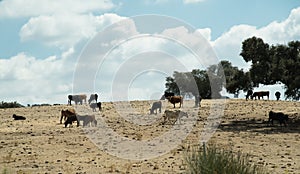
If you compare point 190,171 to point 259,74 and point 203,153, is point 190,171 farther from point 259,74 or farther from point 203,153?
point 259,74

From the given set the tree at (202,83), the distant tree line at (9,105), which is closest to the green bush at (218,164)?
the tree at (202,83)

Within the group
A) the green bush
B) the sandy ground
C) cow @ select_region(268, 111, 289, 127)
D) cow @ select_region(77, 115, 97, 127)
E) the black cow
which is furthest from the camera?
the black cow

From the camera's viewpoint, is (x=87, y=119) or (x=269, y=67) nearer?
(x=87, y=119)

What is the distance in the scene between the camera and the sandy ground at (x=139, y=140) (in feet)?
58.9

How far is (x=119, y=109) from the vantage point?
139ft

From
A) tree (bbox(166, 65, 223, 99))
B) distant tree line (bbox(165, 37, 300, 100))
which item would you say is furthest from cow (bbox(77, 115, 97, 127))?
tree (bbox(166, 65, 223, 99))

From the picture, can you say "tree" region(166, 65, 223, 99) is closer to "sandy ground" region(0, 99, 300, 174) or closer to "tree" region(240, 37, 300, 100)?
"sandy ground" region(0, 99, 300, 174)

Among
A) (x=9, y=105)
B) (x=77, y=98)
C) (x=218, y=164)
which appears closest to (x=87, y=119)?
(x=77, y=98)

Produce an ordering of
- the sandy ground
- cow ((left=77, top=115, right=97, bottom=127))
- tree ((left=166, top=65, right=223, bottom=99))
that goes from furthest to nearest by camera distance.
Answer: tree ((left=166, top=65, right=223, bottom=99)) → cow ((left=77, top=115, right=97, bottom=127)) → the sandy ground

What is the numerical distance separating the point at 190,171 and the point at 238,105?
1307 inches

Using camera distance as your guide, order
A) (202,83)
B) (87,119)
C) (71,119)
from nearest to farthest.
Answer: (87,119), (71,119), (202,83)

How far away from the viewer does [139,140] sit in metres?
24.8

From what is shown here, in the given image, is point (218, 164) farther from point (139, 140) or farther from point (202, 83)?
point (202, 83)

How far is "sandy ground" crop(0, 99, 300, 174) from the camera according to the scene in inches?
707
